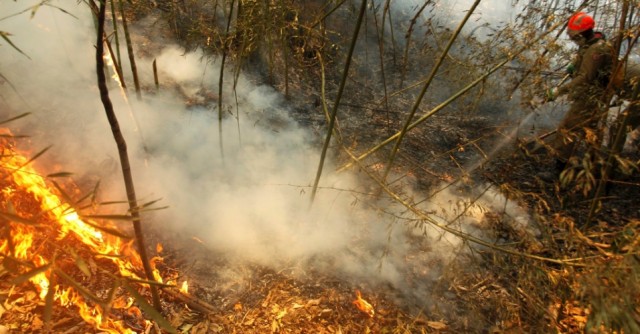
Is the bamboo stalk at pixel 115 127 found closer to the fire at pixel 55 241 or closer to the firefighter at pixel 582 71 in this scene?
the fire at pixel 55 241

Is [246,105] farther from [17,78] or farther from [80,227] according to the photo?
[80,227]

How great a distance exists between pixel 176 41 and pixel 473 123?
4483 mm

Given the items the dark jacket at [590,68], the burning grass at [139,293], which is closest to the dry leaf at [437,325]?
the burning grass at [139,293]

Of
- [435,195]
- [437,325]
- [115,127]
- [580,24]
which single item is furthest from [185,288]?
[580,24]

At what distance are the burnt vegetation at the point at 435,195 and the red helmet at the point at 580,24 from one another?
19cm

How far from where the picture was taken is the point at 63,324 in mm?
2201

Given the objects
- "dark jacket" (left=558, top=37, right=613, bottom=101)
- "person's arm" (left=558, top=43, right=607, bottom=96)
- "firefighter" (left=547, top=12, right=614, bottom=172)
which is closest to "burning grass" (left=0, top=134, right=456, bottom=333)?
"firefighter" (left=547, top=12, right=614, bottom=172)

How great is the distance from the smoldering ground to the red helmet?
6.63 feet

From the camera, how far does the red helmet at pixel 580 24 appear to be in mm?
3830

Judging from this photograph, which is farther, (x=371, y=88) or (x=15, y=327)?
(x=371, y=88)

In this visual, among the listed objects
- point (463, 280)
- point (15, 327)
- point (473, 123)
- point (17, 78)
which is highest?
point (473, 123)

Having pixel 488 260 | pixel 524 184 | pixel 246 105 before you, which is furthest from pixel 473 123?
pixel 246 105

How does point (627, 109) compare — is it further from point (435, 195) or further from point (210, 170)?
point (210, 170)

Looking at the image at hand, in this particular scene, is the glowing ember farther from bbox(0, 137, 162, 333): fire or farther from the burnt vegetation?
bbox(0, 137, 162, 333): fire
